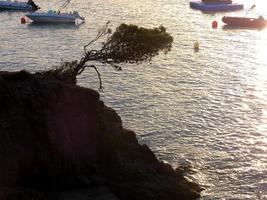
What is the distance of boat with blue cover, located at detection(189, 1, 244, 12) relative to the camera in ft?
353

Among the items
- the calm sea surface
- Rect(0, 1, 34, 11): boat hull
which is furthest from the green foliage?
Rect(0, 1, 34, 11): boat hull

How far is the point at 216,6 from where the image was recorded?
110 meters

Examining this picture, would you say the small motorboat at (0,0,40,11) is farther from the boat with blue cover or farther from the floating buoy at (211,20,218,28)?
the floating buoy at (211,20,218,28)

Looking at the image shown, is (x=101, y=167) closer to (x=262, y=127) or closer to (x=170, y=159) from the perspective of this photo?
(x=170, y=159)

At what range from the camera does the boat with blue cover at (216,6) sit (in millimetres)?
107625

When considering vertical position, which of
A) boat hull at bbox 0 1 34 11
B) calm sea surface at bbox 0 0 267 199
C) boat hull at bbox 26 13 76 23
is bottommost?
calm sea surface at bbox 0 0 267 199

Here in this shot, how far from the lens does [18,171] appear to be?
2747 cm

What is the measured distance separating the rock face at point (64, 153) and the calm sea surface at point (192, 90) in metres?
5.22

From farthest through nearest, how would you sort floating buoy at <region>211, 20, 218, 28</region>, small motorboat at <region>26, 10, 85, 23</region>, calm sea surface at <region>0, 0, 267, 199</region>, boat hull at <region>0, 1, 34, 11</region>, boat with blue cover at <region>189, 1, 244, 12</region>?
1. boat with blue cover at <region>189, 1, 244, 12</region>
2. boat hull at <region>0, 1, 34, 11</region>
3. small motorboat at <region>26, 10, 85, 23</region>
4. floating buoy at <region>211, 20, 218, 28</region>
5. calm sea surface at <region>0, 0, 267, 199</region>

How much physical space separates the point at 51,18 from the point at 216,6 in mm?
36795

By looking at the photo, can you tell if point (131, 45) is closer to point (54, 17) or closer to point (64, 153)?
point (64, 153)

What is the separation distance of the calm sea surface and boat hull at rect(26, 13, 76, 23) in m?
2.40

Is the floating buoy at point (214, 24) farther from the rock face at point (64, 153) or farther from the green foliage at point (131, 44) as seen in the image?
the rock face at point (64, 153)

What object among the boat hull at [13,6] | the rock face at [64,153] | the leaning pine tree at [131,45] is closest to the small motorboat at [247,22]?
the boat hull at [13,6]
